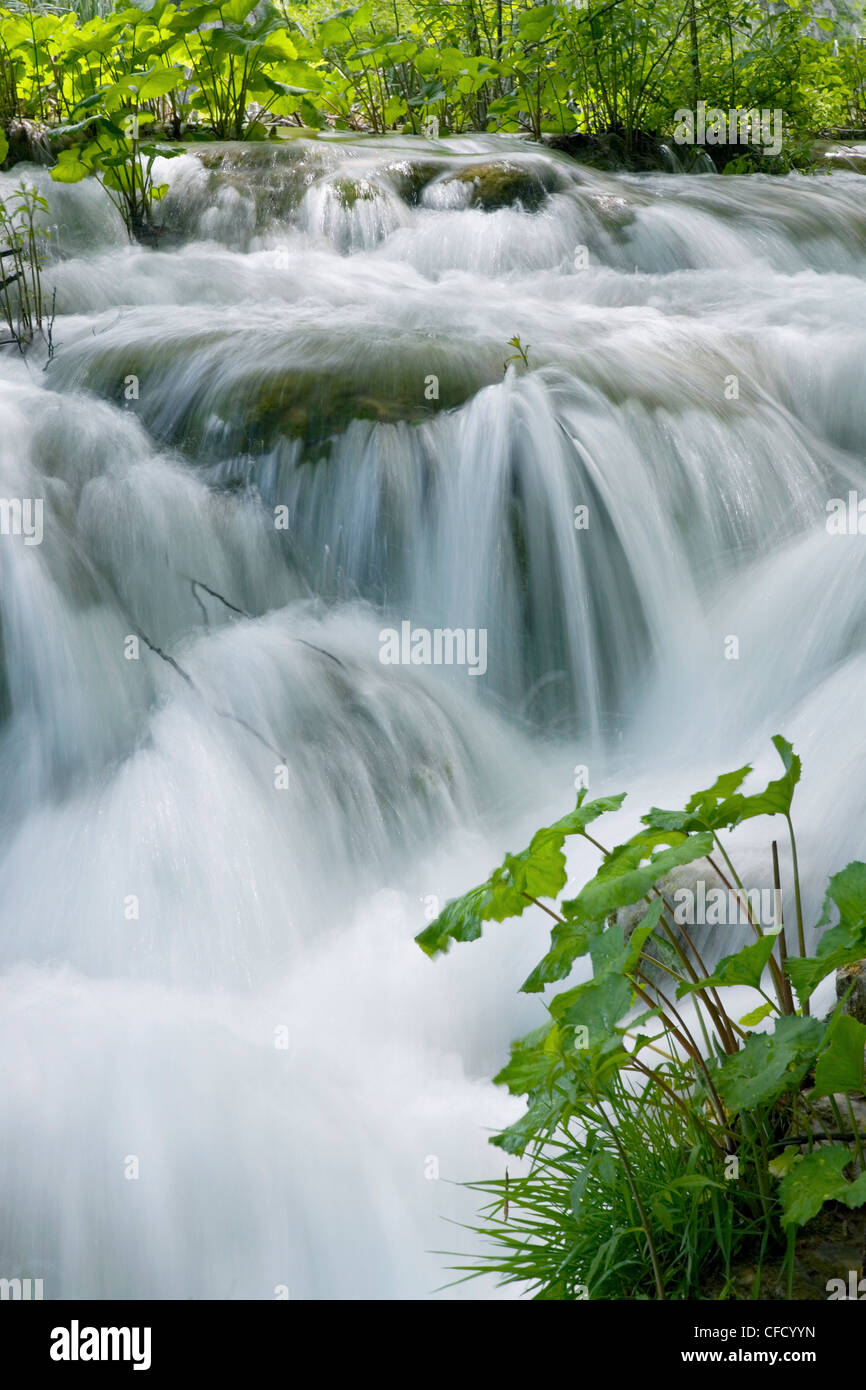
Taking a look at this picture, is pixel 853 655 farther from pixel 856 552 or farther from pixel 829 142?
pixel 829 142

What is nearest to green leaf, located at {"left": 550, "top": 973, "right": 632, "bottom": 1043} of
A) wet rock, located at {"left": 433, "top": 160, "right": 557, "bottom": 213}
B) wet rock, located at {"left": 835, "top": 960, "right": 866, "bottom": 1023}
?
wet rock, located at {"left": 835, "top": 960, "right": 866, "bottom": 1023}

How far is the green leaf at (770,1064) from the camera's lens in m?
1.73

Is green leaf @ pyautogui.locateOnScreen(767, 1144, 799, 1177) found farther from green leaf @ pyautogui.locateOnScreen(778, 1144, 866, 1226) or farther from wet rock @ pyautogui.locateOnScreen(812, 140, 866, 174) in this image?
wet rock @ pyautogui.locateOnScreen(812, 140, 866, 174)

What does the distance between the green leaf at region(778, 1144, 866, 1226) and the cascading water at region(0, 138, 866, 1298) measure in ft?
2.89

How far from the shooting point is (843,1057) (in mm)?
1643

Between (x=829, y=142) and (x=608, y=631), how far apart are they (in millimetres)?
7386

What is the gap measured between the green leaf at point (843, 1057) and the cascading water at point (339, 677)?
1.05 metres

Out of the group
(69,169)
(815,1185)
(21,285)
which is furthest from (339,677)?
(69,169)

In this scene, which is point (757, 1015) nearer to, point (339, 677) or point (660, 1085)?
point (660, 1085)

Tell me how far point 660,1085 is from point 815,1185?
1.11 ft

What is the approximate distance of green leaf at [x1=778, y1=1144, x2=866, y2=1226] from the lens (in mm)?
1656

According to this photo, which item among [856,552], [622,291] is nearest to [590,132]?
[622,291]

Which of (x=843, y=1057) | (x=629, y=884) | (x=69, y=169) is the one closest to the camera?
(x=843, y=1057)

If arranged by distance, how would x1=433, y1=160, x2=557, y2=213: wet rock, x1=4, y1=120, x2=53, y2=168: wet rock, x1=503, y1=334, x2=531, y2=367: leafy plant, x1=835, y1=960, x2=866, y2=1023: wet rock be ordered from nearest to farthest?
1. x1=835, y1=960, x2=866, y2=1023: wet rock
2. x1=503, y1=334, x2=531, y2=367: leafy plant
3. x1=433, y1=160, x2=557, y2=213: wet rock
4. x1=4, y1=120, x2=53, y2=168: wet rock
